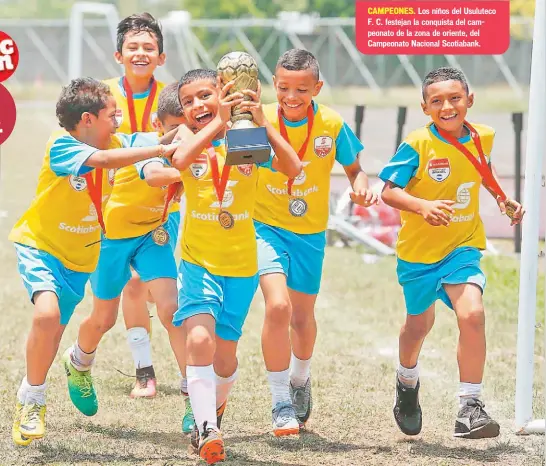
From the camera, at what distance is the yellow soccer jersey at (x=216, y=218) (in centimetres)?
596

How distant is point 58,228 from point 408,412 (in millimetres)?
2043

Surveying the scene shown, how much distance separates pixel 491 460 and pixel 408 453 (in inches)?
16.5

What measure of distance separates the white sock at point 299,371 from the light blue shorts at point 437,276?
70 centimetres

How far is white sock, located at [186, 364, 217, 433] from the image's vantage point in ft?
19.1

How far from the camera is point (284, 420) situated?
21.2 feet

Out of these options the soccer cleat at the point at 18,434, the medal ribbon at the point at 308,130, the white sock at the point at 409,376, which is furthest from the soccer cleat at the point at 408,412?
the soccer cleat at the point at 18,434

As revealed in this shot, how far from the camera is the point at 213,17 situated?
58688mm

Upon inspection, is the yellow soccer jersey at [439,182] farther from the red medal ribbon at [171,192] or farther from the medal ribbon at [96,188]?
the medal ribbon at [96,188]

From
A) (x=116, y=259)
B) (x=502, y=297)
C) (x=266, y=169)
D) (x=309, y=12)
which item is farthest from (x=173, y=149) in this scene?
(x=309, y=12)

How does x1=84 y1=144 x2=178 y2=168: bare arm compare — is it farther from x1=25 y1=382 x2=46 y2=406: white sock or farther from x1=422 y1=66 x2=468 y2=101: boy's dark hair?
x1=422 y1=66 x2=468 y2=101: boy's dark hair

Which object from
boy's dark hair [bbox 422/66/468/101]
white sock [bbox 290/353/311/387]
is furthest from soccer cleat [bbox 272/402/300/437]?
boy's dark hair [bbox 422/66/468/101]

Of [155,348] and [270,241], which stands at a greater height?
[270,241]

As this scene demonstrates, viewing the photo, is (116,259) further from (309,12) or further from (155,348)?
(309,12)

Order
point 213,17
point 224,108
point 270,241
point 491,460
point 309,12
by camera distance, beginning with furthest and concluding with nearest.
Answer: point 213,17 → point 309,12 → point 270,241 → point 491,460 → point 224,108
